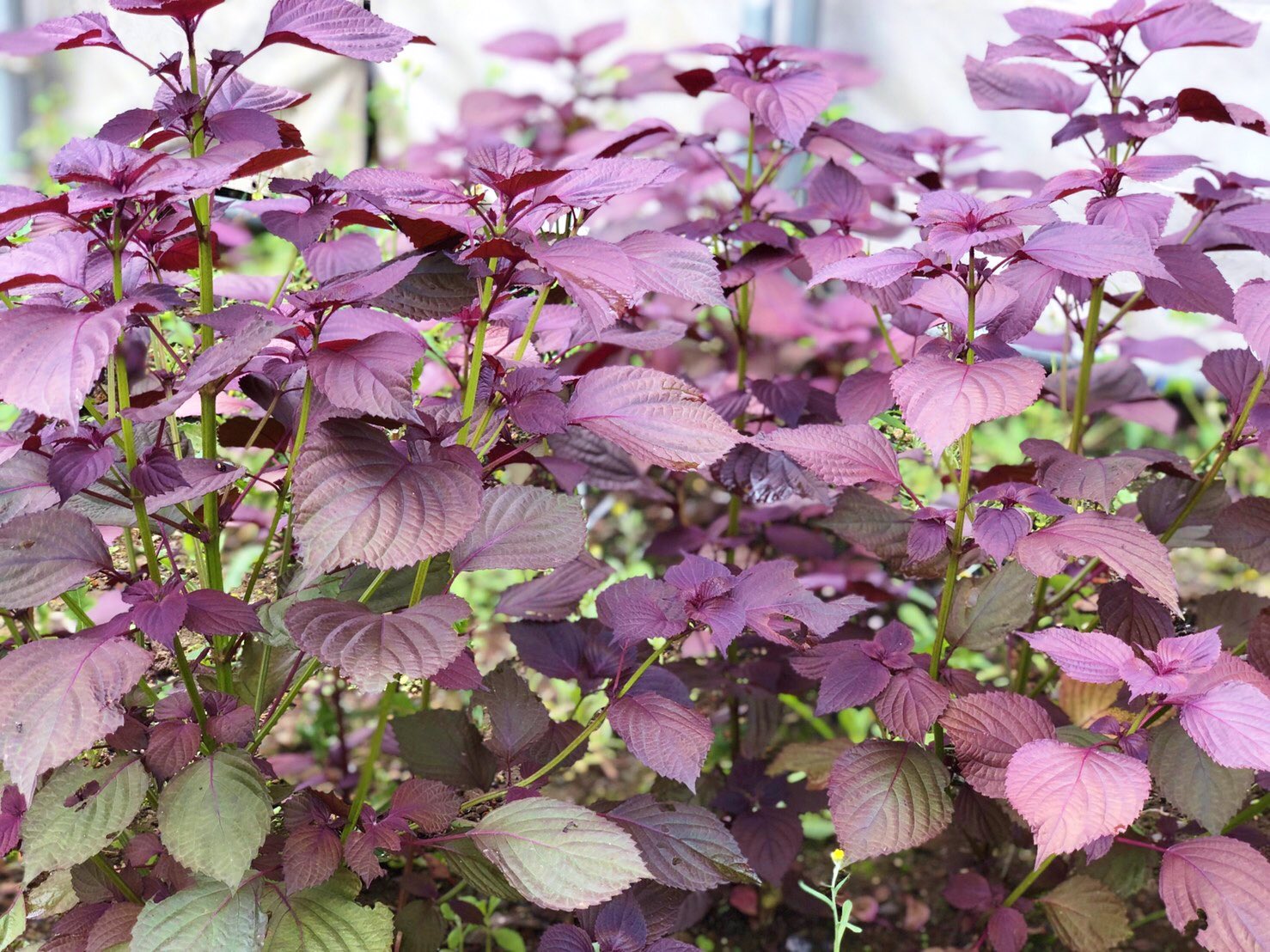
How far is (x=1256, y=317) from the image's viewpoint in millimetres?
1116

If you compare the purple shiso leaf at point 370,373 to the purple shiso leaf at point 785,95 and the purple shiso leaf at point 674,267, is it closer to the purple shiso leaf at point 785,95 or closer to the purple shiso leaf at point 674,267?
the purple shiso leaf at point 674,267

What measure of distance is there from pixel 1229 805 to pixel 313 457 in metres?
0.98

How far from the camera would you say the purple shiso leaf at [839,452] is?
1209 mm

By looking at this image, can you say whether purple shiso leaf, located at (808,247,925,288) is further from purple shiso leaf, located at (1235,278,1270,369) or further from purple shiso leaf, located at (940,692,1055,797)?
purple shiso leaf, located at (940,692,1055,797)

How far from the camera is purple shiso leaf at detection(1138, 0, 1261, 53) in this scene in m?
1.47

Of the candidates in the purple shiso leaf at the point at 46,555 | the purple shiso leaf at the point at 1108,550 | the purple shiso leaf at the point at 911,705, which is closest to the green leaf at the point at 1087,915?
the purple shiso leaf at the point at 911,705

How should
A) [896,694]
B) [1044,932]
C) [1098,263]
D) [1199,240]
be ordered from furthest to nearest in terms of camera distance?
[1044,932] → [1199,240] → [896,694] → [1098,263]

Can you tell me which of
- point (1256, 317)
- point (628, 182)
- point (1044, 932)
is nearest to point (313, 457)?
point (628, 182)

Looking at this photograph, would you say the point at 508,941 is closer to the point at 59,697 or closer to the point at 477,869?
the point at 477,869

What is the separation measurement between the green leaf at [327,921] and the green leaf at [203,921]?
24 mm

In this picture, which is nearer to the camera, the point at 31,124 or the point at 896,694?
the point at 896,694

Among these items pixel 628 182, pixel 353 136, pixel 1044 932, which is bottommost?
pixel 1044 932

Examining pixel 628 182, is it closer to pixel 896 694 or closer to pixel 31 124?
pixel 896 694

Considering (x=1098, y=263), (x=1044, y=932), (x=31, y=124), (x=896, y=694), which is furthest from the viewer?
(x=31, y=124)
